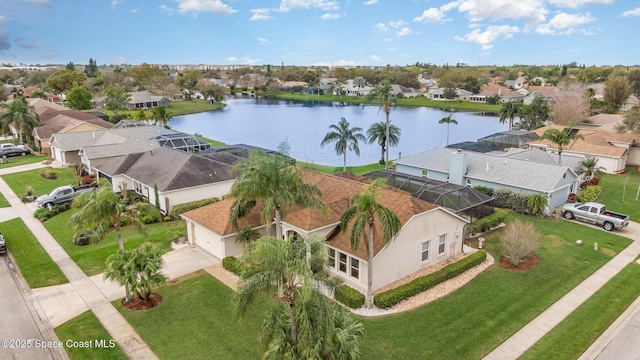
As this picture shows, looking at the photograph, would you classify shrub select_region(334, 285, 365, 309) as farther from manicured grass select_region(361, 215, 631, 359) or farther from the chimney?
the chimney

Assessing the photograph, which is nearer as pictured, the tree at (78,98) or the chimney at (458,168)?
the chimney at (458,168)

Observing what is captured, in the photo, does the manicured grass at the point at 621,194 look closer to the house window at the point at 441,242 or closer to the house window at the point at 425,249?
the house window at the point at 441,242

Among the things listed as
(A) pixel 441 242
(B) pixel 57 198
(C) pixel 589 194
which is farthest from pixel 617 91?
(B) pixel 57 198

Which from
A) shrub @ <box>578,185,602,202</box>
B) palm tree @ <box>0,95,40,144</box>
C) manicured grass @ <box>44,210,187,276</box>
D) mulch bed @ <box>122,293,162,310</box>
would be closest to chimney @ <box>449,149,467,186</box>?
shrub @ <box>578,185,602,202</box>

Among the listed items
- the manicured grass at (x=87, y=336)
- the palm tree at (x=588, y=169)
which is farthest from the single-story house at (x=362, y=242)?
the palm tree at (x=588, y=169)

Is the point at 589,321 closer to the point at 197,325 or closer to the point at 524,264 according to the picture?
the point at 524,264

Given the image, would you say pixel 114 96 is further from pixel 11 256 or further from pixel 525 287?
pixel 525 287
